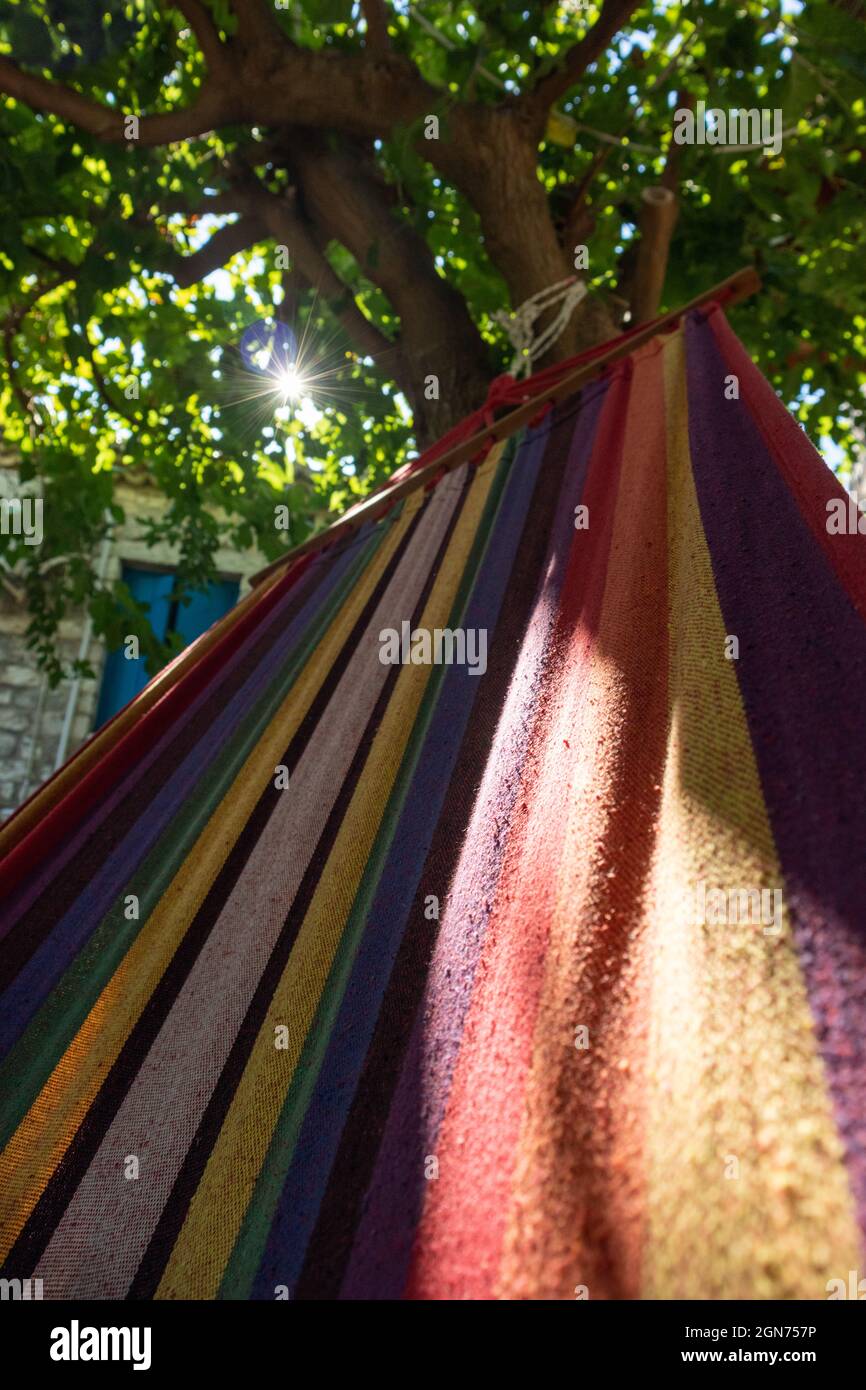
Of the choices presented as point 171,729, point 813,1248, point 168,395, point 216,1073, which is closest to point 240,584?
point 168,395

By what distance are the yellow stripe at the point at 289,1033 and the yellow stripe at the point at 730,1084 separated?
34cm

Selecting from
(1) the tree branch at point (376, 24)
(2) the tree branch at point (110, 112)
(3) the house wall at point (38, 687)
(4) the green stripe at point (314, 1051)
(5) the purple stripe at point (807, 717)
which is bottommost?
(4) the green stripe at point (314, 1051)

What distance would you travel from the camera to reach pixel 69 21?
1840 mm

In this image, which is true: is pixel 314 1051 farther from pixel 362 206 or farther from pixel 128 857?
pixel 362 206

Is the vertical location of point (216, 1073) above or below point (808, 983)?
below

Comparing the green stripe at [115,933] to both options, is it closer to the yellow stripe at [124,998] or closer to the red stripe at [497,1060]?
the yellow stripe at [124,998]

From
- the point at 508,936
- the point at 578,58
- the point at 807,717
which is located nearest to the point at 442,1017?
the point at 508,936

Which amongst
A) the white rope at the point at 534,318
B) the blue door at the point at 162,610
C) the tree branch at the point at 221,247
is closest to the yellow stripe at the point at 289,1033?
the white rope at the point at 534,318

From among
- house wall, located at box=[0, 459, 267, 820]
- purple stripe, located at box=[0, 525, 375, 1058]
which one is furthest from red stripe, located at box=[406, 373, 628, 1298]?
house wall, located at box=[0, 459, 267, 820]

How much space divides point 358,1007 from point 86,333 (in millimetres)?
2325

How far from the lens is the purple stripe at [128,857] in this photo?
34.5 inches

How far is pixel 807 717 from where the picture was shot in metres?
0.56

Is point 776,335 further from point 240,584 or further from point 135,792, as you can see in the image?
point 240,584

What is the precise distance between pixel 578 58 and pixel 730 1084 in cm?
222
